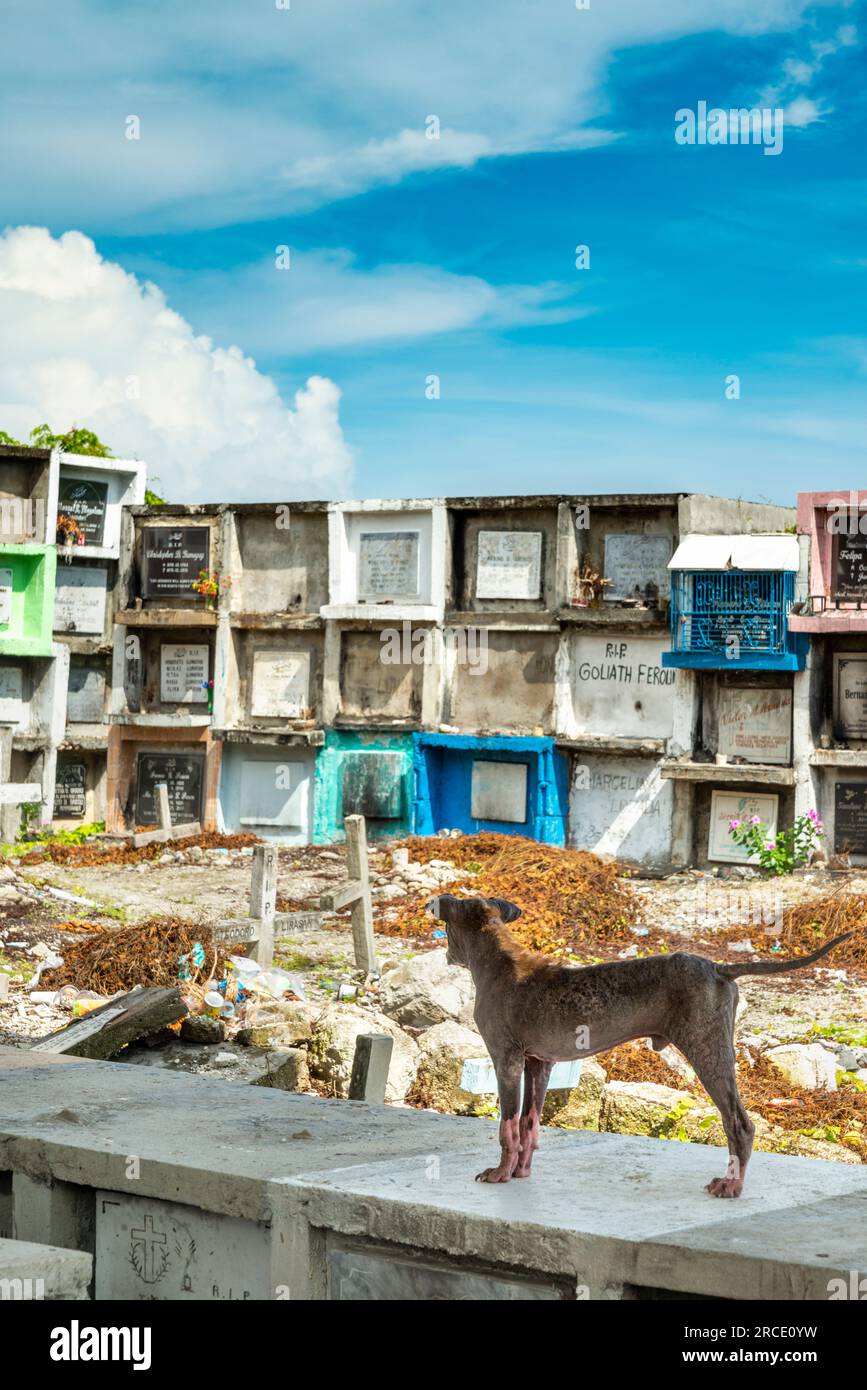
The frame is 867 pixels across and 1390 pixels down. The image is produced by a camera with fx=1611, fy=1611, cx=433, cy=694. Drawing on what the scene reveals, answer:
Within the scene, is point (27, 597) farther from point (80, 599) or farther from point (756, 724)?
point (756, 724)

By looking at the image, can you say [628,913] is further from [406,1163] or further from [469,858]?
[406,1163]

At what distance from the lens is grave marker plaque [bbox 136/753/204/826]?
95.9ft

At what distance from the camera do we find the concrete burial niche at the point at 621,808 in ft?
83.2

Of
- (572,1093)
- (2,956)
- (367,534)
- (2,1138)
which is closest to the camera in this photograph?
(2,1138)

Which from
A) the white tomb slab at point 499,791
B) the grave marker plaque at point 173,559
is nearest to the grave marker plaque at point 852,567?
the white tomb slab at point 499,791

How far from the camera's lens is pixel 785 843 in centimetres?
2356

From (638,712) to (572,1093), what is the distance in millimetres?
16791

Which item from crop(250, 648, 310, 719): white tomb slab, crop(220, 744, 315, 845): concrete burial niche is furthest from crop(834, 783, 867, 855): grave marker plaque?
crop(250, 648, 310, 719): white tomb slab

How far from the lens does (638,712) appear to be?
25766 mm

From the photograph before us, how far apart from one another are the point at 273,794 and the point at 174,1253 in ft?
76.9

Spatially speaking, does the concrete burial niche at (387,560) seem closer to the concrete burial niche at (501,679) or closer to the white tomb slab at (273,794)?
the concrete burial niche at (501,679)

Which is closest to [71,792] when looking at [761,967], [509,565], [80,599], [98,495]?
[80,599]
